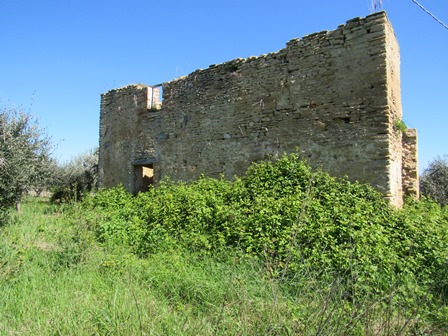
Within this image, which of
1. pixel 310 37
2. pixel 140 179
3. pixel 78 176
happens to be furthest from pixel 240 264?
pixel 78 176

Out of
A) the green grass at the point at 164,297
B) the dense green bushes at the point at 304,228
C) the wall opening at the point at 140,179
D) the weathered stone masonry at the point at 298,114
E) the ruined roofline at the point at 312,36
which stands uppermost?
the ruined roofline at the point at 312,36

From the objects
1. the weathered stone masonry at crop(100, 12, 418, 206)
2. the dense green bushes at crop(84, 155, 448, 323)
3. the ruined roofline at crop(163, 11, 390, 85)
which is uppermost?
the ruined roofline at crop(163, 11, 390, 85)

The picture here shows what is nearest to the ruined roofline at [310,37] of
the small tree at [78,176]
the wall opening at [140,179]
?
the wall opening at [140,179]

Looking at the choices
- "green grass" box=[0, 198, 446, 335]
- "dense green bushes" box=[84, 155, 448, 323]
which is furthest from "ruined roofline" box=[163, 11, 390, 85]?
"green grass" box=[0, 198, 446, 335]

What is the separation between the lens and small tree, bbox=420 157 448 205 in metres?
13.4

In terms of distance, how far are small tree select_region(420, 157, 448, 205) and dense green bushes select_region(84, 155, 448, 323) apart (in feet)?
27.0

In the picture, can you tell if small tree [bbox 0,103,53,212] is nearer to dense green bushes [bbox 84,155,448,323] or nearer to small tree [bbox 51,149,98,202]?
dense green bushes [bbox 84,155,448,323]

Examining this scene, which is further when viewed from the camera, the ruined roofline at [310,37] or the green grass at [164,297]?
the ruined roofline at [310,37]

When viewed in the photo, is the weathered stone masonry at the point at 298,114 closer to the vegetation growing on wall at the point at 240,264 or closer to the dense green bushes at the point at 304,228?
the dense green bushes at the point at 304,228

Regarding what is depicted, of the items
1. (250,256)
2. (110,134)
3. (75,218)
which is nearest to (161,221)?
(75,218)

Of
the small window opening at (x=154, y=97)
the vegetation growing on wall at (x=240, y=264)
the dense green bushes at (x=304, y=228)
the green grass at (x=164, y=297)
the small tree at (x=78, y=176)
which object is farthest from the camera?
the small tree at (x=78, y=176)

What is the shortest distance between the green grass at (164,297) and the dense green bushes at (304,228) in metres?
0.24

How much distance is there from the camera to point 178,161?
9.15 metres

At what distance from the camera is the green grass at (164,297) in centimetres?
256
